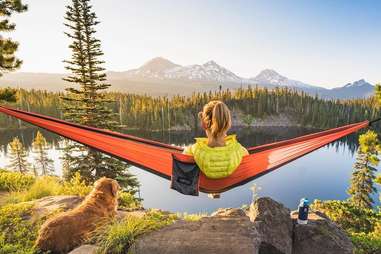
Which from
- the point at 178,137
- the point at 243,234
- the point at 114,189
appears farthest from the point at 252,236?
the point at 178,137

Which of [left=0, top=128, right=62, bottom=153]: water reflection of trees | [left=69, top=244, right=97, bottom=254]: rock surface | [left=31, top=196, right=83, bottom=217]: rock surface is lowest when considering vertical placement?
[left=0, top=128, right=62, bottom=153]: water reflection of trees

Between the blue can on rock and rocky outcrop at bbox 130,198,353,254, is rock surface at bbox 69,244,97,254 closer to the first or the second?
rocky outcrop at bbox 130,198,353,254

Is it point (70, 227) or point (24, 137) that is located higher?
point (70, 227)

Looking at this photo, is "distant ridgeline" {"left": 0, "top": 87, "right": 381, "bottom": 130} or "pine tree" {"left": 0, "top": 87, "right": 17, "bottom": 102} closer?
"pine tree" {"left": 0, "top": 87, "right": 17, "bottom": 102}

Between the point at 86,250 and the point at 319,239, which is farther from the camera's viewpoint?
the point at 319,239

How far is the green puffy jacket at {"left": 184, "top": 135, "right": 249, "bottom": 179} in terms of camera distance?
3.11 m

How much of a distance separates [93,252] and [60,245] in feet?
1.53

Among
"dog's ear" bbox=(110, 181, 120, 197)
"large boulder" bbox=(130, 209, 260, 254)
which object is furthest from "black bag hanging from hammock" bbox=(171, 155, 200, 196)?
"dog's ear" bbox=(110, 181, 120, 197)

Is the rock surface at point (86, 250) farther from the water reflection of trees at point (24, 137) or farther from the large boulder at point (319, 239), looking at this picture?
the water reflection of trees at point (24, 137)

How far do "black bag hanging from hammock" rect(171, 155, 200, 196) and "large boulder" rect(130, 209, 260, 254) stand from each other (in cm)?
48

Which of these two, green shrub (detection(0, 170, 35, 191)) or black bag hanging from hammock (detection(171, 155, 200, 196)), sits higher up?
black bag hanging from hammock (detection(171, 155, 200, 196))

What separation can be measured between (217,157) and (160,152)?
2.79 feet

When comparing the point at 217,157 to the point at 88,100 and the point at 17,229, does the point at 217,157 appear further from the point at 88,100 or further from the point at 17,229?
the point at 88,100

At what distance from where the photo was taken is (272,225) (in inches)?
141
